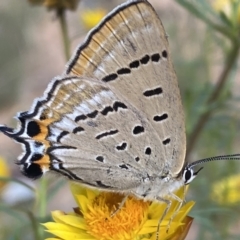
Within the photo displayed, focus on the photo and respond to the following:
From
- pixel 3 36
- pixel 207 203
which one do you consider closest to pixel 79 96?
pixel 207 203

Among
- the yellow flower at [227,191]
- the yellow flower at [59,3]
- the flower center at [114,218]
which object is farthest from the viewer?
the yellow flower at [227,191]

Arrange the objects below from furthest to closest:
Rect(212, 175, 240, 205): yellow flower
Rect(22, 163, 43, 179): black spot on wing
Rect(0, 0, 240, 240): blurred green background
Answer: Rect(212, 175, 240, 205): yellow flower < Rect(0, 0, 240, 240): blurred green background < Rect(22, 163, 43, 179): black spot on wing

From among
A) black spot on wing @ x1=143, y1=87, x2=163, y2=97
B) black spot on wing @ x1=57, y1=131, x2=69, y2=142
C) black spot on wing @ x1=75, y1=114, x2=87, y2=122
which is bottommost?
black spot on wing @ x1=57, y1=131, x2=69, y2=142

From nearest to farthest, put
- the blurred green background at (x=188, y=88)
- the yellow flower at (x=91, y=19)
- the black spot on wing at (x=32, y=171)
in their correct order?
the black spot on wing at (x=32, y=171), the blurred green background at (x=188, y=88), the yellow flower at (x=91, y=19)

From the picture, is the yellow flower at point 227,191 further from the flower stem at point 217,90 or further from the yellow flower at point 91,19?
the yellow flower at point 91,19

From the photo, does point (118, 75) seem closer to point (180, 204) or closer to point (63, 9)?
point (180, 204)

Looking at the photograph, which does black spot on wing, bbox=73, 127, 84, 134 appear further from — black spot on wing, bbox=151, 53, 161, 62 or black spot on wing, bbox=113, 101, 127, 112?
black spot on wing, bbox=151, 53, 161, 62

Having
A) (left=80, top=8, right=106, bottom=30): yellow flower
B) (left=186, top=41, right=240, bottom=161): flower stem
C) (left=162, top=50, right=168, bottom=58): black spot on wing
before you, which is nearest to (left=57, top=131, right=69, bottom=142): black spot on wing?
(left=162, top=50, right=168, bottom=58): black spot on wing

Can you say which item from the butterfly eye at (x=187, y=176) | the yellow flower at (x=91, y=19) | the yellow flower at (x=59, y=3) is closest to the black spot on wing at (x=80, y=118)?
the butterfly eye at (x=187, y=176)
